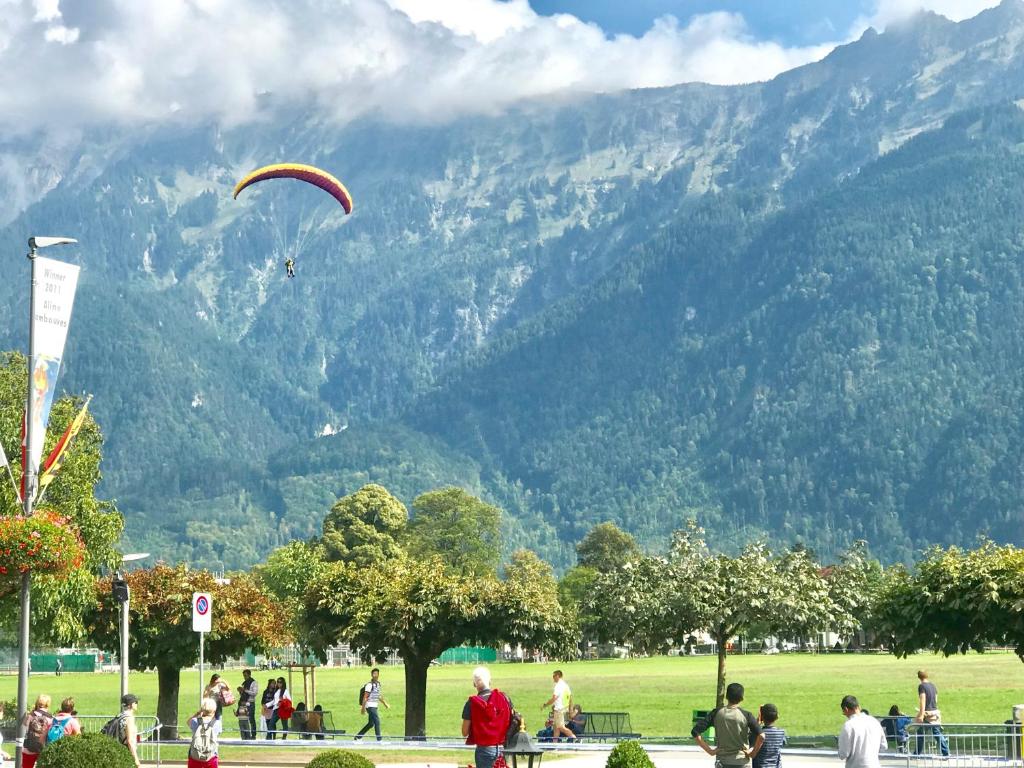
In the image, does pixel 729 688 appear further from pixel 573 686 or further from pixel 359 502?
pixel 359 502

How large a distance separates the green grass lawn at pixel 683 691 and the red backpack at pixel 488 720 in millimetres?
28816

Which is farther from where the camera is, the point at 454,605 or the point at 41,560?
the point at 454,605

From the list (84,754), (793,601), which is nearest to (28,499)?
(84,754)

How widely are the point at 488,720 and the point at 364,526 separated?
135765 millimetres

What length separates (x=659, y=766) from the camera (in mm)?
37375

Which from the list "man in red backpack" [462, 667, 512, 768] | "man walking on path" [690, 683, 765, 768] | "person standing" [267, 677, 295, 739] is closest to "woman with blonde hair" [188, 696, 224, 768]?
"man in red backpack" [462, 667, 512, 768]

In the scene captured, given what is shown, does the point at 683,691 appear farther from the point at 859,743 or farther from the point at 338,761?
the point at 338,761

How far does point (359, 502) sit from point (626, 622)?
111 m

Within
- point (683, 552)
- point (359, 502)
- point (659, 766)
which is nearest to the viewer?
point (659, 766)

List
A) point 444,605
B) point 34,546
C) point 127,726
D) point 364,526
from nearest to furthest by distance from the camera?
point 127,726, point 34,546, point 444,605, point 364,526

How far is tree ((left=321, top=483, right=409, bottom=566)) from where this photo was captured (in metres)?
156

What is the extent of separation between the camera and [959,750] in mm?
41344

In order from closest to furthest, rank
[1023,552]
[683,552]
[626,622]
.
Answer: [1023,552]
[626,622]
[683,552]

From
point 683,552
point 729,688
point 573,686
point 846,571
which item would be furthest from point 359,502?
point 729,688
